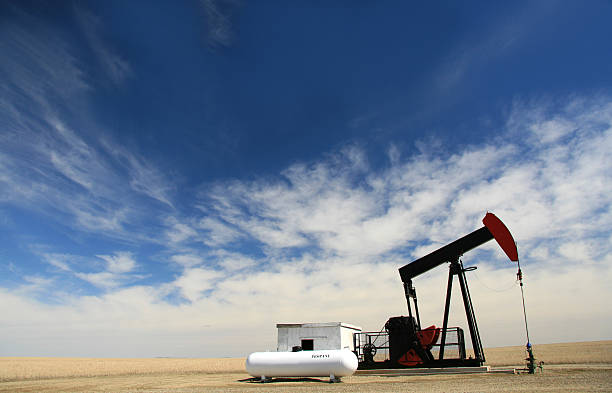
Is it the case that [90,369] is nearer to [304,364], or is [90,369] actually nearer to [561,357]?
[304,364]

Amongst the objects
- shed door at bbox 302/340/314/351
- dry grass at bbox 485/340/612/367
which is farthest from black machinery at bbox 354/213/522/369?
dry grass at bbox 485/340/612/367

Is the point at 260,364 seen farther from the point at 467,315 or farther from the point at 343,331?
the point at 467,315

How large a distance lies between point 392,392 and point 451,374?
22.2 feet

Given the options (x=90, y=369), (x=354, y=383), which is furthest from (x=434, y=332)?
(x=90, y=369)

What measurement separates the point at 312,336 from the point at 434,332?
6106 millimetres

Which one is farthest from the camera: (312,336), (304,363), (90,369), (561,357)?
(561,357)

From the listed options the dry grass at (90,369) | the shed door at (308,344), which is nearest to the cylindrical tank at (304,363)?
the shed door at (308,344)

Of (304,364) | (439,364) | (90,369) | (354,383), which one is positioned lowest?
(90,369)

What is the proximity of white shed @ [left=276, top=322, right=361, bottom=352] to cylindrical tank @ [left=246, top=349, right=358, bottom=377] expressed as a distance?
3251 mm

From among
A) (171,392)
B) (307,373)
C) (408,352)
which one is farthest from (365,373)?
(171,392)

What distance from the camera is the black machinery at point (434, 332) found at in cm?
1692

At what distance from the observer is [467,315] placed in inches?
688

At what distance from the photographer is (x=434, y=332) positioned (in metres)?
17.8

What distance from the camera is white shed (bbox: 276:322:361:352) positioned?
2024cm
